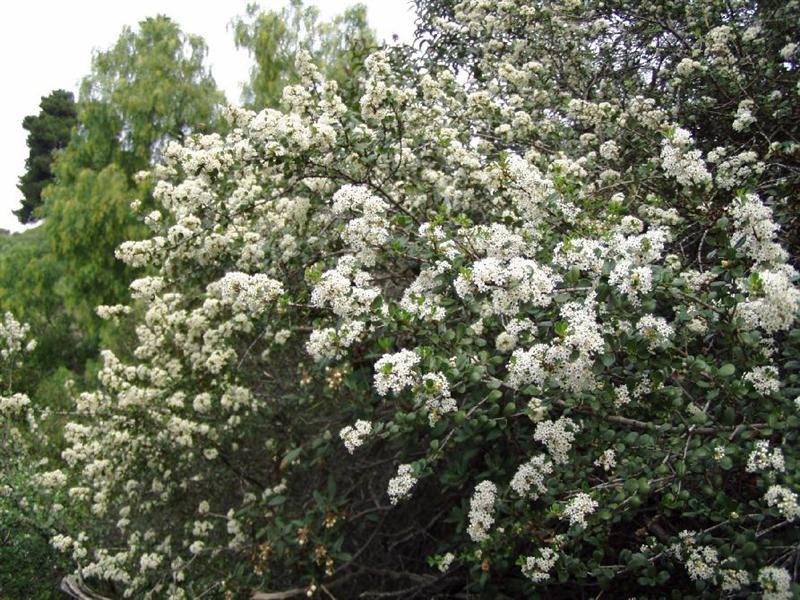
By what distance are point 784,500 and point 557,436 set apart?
0.64 metres

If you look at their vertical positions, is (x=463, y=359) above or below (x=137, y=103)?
below

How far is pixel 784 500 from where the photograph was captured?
1.80 metres

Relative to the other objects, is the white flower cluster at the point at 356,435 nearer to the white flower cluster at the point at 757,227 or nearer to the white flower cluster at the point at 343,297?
the white flower cluster at the point at 343,297

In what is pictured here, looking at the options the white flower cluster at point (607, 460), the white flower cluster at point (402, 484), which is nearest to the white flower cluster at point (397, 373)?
the white flower cluster at point (402, 484)

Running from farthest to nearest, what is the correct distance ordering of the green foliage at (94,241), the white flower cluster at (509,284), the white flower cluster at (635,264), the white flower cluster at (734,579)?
the green foliage at (94,241)
the white flower cluster at (509,284)
the white flower cluster at (635,264)
the white flower cluster at (734,579)

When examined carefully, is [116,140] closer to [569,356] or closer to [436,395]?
[436,395]

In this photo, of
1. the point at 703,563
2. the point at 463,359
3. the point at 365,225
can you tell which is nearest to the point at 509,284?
the point at 463,359

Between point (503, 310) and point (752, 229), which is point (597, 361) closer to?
point (503, 310)

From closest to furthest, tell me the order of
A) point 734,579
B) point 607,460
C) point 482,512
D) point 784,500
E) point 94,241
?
point 784,500
point 734,579
point 607,460
point 482,512
point 94,241

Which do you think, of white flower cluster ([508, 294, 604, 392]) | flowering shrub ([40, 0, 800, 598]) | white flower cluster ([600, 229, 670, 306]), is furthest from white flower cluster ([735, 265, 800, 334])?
white flower cluster ([508, 294, 604, 392])

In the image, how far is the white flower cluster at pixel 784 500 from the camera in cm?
178

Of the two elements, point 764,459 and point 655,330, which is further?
point 655,330

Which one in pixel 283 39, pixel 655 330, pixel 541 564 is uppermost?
pixel 283 39

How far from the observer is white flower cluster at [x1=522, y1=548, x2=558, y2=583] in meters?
2.09
